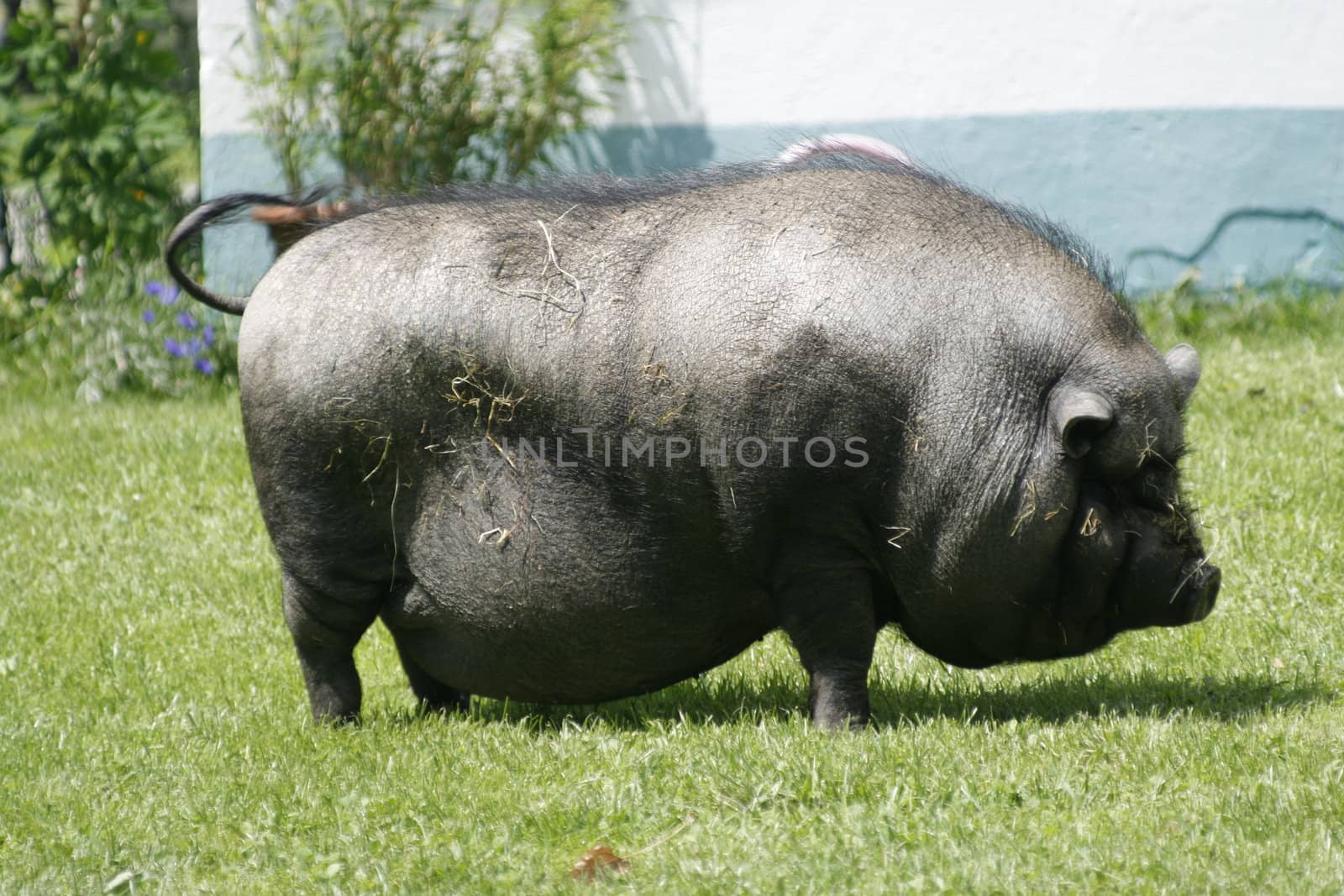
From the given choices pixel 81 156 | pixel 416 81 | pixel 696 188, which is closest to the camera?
pixel 696 188

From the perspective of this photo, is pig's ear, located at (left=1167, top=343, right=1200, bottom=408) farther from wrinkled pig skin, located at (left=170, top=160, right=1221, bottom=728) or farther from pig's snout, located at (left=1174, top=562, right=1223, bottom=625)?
pig's snout, located at (left=1174, top=562, right=1223, bottom=625)

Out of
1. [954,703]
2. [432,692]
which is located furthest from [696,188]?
[432,692]

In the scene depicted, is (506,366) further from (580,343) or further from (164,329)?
(164,329)

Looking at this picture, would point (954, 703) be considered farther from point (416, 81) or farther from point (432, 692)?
point (416, 81)

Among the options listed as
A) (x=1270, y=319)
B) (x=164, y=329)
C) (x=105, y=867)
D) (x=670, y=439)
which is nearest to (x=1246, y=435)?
(x=1270, y=319)

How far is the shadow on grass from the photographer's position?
4059 millimetres

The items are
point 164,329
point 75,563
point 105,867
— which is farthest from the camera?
point 164,329

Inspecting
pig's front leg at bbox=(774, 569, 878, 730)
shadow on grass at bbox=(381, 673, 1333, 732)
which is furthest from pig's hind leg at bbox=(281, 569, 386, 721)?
pig's front leg at bbox=(774, 569, 878, 730)

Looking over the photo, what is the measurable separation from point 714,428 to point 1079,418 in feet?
2.89

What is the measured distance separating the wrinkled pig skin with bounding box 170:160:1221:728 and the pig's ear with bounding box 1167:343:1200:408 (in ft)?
0.04

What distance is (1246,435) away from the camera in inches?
258

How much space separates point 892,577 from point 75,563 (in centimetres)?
404

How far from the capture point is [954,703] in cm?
431

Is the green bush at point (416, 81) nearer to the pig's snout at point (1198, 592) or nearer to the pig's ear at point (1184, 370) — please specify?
the pig's ear at point (1184, 370)
